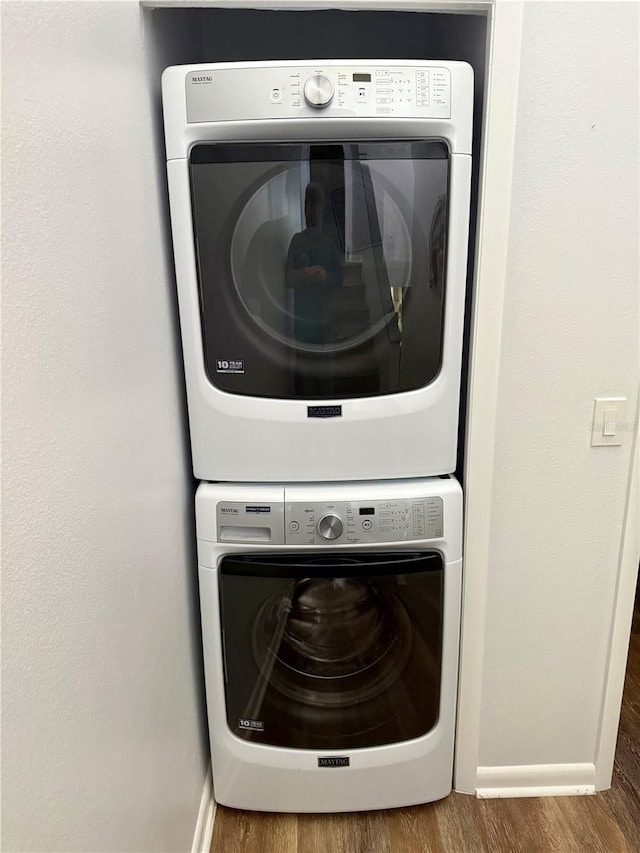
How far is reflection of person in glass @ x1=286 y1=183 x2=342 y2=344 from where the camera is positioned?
1217 mm

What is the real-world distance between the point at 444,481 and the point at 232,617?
57 centimetres

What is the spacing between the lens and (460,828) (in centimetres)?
150

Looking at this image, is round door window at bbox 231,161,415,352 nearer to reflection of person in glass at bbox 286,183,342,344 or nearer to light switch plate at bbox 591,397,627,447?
reflection of person in glass at bbox 286,183,342,344

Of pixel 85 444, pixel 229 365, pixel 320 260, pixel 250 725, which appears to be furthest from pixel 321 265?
pixel 250 725

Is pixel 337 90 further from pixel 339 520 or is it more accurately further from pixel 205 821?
pixel 205 821

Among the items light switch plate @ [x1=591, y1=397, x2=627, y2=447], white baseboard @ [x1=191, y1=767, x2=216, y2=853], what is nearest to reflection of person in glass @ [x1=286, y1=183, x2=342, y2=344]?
light switch plate @ [x1=591, y1=397, x2=627, y2=447]

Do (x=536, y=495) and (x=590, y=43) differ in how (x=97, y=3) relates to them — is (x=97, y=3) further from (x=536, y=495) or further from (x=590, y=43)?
(x=536, y=495)

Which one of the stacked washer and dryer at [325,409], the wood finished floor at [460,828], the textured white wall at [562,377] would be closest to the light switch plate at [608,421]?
the textured white wall at [562,377]

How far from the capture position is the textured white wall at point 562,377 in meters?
1.18

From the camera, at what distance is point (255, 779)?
1522mm

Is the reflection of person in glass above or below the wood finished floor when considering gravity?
above

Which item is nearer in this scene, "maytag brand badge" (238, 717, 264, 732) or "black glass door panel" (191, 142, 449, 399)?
"black glass door panel" (191, 142, 449, 399)

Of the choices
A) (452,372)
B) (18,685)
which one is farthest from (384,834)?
(18,685)

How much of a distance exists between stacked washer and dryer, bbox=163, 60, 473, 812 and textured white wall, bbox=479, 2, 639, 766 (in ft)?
0.44
